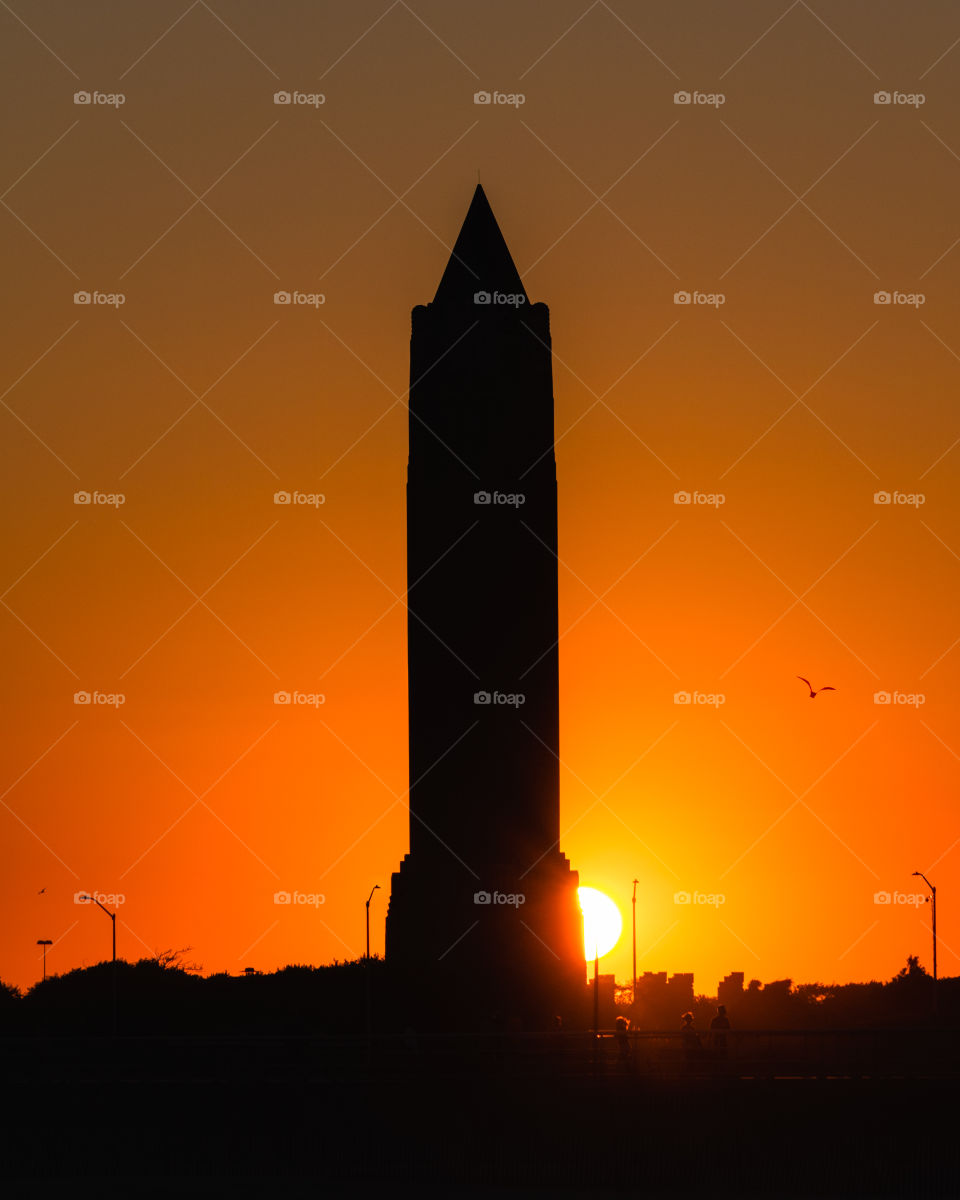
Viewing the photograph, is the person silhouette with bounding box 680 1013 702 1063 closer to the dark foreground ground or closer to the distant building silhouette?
the dark foreground ground

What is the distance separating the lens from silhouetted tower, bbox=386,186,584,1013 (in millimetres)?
65812

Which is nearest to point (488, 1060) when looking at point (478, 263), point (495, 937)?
point (495, 937)

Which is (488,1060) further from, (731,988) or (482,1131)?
(731,988)

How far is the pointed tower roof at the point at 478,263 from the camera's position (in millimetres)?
67688

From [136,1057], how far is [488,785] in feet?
57.1

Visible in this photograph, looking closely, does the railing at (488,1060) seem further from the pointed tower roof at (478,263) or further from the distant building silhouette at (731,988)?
the distant building silhouette at (731,988)

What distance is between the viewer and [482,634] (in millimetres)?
66188

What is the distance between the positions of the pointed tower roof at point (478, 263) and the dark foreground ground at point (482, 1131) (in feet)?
94.5

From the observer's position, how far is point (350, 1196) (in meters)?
42.8

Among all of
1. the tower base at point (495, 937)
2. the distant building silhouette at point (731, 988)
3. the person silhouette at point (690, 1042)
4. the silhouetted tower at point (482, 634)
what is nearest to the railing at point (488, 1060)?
the person silhouette at point (690, 1042)

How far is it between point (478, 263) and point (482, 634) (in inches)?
476

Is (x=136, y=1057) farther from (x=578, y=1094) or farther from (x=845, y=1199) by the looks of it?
(x=845, y=1199)

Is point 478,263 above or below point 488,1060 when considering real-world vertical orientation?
above

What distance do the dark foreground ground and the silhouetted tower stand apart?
18.9 meters
